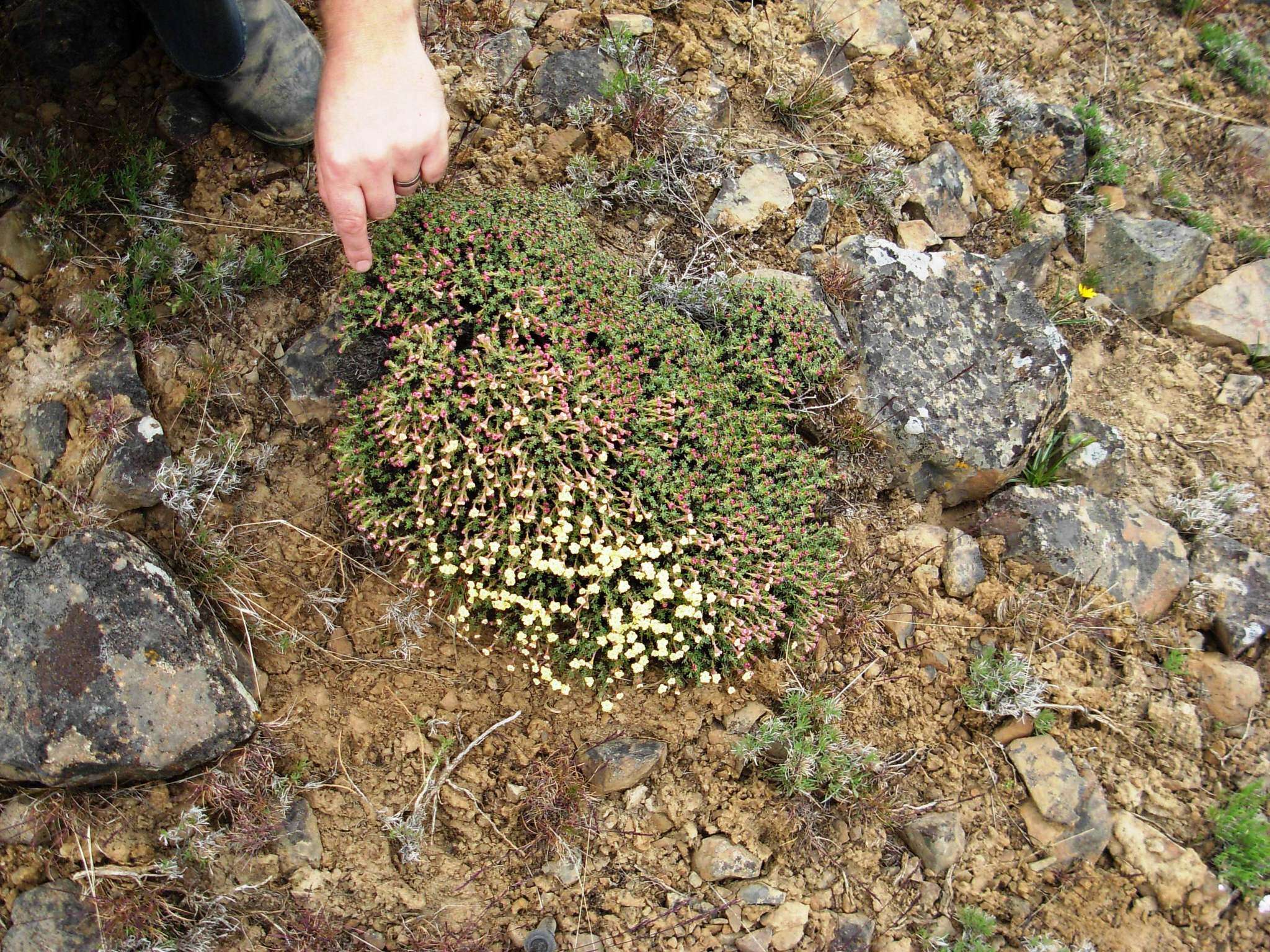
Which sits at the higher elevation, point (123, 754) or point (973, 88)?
point (973, 88)

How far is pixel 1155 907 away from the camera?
3625mm

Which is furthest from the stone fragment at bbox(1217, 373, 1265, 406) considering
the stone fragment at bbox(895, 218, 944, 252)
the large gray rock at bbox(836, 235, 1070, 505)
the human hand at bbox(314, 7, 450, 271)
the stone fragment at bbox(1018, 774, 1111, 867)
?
the human hand at bbox(314, 7, 450, 271)

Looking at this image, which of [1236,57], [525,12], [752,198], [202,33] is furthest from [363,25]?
[1236,57]

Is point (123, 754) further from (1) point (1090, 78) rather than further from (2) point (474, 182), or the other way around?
(1) point (1090, 78)

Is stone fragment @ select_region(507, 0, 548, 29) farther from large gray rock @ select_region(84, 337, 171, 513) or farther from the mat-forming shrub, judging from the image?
large gray rock @ select_region(84, 337, 171, 513)

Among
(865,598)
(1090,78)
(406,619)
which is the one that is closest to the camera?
(406,619)

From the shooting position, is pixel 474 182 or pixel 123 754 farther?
pixel 474 182

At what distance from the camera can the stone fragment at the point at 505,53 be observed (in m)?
4.43

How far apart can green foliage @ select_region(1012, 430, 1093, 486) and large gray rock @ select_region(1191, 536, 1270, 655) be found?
2.68 feet

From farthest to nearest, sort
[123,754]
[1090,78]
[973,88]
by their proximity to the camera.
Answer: [1090,78]
[973,88]
[123,754]

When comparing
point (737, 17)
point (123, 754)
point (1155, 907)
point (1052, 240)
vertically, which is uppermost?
point (737, 17)

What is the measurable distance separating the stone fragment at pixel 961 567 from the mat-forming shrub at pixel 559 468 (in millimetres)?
665

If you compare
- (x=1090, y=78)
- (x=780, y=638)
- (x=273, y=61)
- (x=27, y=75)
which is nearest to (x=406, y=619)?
(x=780, y=638)

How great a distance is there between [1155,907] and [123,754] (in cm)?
412
